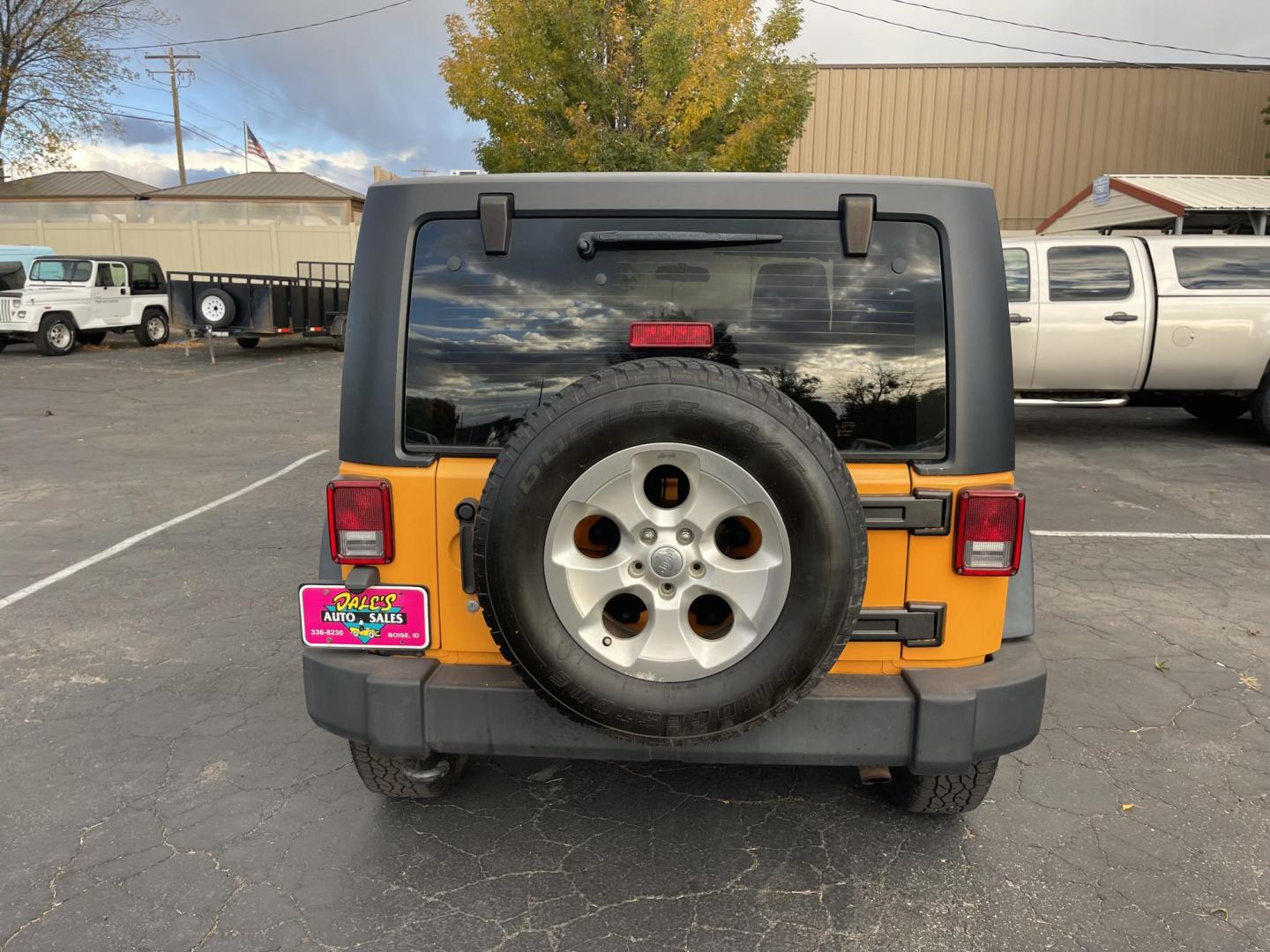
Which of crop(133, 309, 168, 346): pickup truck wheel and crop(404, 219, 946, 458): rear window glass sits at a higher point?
crop(404, 219, 946, 458): rear window glass

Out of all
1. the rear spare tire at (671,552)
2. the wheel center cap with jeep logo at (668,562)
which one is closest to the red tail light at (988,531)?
the rear spare tire at (671,552)

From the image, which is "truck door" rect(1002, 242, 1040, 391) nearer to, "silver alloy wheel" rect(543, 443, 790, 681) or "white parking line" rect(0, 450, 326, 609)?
"white parking line" rect(0, 450, 326, 609)

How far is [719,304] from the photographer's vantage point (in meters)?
2.50

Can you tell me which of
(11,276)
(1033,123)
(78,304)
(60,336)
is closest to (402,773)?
(60,336)

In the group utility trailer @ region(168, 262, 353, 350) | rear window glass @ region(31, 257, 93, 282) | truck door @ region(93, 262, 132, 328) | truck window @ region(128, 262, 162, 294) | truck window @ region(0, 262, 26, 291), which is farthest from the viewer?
truck window @ region(128, 262, 162, 294)

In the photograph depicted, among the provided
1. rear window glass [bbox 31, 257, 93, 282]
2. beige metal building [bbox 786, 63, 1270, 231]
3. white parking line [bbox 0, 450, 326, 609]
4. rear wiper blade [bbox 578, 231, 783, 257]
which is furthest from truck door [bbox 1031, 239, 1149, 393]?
rear window glass [bbox 31, 257, 93, 282]

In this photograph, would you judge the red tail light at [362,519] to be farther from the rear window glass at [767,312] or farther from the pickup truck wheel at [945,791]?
the pickup truck wheel at [945,791]

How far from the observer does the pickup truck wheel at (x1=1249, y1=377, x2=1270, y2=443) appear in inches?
373

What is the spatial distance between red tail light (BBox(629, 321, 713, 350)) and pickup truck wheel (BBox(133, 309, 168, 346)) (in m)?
20.7

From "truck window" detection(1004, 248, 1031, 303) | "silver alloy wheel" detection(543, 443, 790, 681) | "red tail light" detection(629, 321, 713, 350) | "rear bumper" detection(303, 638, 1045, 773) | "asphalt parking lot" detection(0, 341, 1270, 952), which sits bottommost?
"asphalt parking lot" detection(0, 341, 1270, 952)

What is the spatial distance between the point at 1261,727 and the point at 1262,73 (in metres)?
25.6

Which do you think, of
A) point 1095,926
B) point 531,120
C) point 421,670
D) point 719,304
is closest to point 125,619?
point 421,670

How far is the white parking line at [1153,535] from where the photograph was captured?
6.44 meters

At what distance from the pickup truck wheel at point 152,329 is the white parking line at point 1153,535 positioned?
63.9ft
